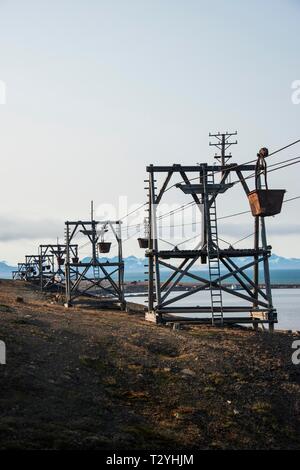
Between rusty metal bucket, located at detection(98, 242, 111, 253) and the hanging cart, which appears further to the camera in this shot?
rusty metal bucket, located at detection(98, 242, 111, 253)

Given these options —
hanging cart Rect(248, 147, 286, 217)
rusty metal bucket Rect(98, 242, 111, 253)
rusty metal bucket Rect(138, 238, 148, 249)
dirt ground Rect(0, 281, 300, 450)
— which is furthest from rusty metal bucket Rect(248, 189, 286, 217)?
rusty metal bucket Rect(98, 242, 111, 253)

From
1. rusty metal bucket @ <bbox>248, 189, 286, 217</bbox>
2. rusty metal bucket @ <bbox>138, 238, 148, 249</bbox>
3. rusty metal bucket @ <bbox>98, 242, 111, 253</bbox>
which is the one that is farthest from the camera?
rusty metal bucket @ <bbox>98, 242, 111, 253</bbox>

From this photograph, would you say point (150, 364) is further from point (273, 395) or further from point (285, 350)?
point (285, 350)

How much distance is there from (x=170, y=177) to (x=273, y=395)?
1082 centimetres

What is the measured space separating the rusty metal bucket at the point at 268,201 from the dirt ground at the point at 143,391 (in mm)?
3774

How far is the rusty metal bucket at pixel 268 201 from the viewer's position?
15.9m

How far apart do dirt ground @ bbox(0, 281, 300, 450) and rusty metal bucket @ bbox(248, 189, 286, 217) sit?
3774mm

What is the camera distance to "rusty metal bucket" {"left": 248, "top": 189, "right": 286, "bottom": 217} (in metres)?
15.9

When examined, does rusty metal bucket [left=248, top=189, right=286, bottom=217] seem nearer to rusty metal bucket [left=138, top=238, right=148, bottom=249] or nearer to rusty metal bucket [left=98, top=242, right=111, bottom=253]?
rusty metal bucket [left=138, top=238, right=148, bottom=249]

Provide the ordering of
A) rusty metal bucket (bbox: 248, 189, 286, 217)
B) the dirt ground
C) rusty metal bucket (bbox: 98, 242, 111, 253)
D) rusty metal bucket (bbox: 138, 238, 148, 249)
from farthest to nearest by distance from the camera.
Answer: rusty metal bucket (bbox: 98, 242, 111, 253) → rusty metal bucket (bbox: 138, 238, 148, 249) → rusty metal bucket (bbox: 248, 189, 286, 217) → the dirt ground

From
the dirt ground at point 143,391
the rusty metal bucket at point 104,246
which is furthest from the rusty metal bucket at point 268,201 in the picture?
the rusty metal bucket at point 104,246

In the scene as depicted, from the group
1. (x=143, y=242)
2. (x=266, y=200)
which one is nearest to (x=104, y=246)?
(x=143, y=242)

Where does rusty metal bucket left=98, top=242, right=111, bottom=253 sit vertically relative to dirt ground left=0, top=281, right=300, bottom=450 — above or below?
above
